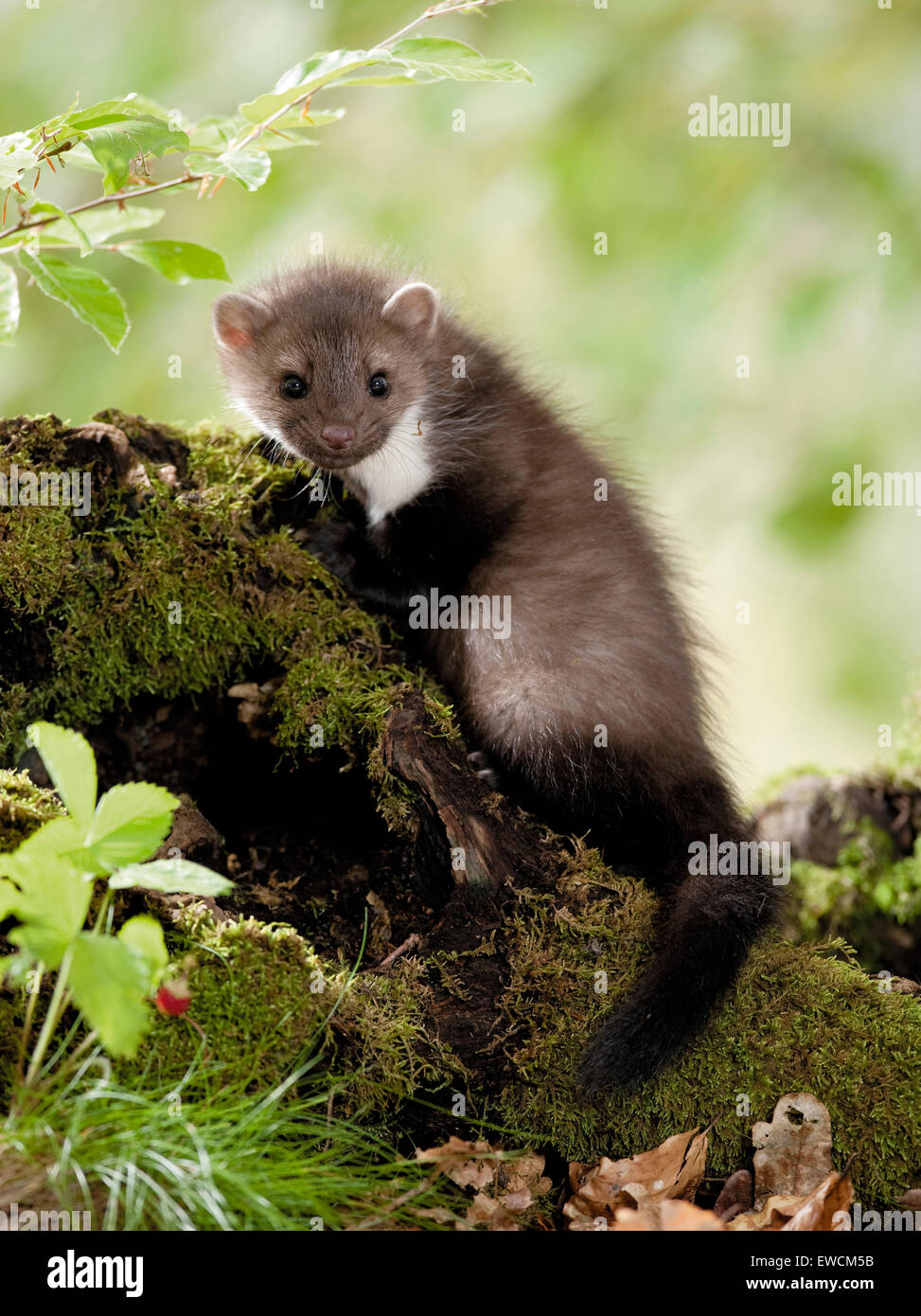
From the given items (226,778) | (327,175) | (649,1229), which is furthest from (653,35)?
(649,1229)

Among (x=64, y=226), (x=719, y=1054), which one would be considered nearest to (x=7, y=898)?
(x=719, y=1054)

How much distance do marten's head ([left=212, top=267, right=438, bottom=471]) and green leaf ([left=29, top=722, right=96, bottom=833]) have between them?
1599mm

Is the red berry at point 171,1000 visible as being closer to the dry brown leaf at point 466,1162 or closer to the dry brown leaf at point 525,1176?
the dry brown leaf at point 466,1162

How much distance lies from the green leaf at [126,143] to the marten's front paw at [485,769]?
59.1 inches

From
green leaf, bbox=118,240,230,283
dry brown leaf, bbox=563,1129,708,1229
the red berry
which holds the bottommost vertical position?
dry brown leaf, bbox=563,1129,708,1229

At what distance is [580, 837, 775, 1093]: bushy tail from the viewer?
91.9 inches

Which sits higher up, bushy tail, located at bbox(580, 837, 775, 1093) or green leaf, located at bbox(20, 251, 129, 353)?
green leaf, located at bbox(20, 251, 129, 353)

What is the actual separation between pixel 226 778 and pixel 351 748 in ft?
1.62

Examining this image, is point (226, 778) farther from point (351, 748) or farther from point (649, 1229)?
point (649, 1229)

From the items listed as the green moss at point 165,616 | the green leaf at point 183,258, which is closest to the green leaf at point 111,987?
→ the green moss at point 165,616

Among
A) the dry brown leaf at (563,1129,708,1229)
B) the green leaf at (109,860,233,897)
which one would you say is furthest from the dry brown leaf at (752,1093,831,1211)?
the green leaf at (109,860,233,897)

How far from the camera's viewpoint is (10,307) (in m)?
2.14

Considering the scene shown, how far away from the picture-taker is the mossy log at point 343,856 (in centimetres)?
228

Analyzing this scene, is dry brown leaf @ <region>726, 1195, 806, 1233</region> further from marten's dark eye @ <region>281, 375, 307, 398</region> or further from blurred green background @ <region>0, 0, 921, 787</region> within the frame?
marten's dark eye @ <region>281, 375, 307, 398</region>
